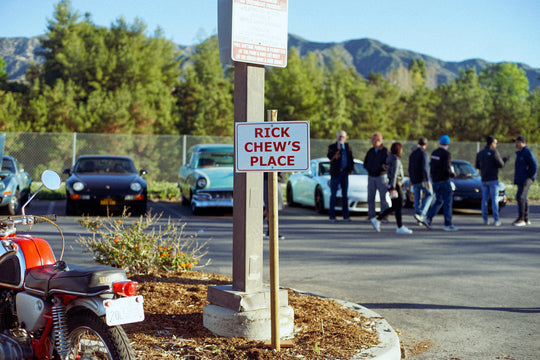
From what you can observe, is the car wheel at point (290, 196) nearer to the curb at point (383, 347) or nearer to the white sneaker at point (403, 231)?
the white sneaker at point (403, 231)

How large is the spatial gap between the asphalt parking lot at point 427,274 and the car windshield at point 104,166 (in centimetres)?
158

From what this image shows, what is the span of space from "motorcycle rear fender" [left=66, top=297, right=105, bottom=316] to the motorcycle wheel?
0.04m

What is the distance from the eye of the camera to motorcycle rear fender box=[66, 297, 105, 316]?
3.26 m

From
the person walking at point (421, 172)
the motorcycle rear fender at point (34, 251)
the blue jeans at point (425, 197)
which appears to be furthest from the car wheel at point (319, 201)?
the motorcycle rear fender at point (34, 251)

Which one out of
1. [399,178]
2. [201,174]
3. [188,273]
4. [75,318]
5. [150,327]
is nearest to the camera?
[75,318]

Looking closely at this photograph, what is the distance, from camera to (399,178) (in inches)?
464

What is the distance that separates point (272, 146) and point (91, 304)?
1670 mm

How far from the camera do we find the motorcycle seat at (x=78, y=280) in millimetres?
3312

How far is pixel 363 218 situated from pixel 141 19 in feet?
87.6

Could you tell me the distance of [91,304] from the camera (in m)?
3.30

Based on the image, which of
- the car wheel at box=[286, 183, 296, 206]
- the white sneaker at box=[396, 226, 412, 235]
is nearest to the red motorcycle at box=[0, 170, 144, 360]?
the white sneaker at box=[396, 226, 412, 235]

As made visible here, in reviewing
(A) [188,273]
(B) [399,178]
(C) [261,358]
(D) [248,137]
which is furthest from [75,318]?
(B) [399,178]

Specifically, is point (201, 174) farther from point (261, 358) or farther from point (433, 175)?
point (261, 358)

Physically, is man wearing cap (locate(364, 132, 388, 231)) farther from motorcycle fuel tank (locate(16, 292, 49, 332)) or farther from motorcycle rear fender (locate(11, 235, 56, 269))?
motorcycle fuel tank (locate(16, 292, 49, 332))
